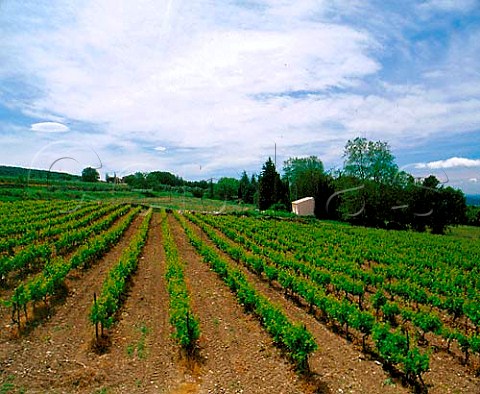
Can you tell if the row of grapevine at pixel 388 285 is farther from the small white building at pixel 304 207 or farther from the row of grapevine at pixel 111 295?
the small white building at pixel 304 207

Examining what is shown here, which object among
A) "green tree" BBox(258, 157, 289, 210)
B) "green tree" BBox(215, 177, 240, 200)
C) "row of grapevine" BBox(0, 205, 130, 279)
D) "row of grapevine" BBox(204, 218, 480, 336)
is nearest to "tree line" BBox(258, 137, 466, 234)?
"green tree" BBox(258, 157, 289, 210)

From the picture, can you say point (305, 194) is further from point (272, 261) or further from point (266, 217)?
point (272, 261)

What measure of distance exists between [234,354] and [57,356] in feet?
12.7

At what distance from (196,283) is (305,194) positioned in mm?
54897

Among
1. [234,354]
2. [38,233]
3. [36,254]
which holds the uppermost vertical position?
[38,233]

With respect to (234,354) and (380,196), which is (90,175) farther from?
(234,354)

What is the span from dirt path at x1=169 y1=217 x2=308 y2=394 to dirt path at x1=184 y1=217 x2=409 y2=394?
41 cm

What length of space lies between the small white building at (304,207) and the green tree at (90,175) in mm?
42345

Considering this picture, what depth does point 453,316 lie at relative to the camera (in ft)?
40.0

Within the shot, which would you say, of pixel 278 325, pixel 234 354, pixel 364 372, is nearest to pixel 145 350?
pixel 234 354

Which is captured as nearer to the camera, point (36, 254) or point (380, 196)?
point (36, 254)

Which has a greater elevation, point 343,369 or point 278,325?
point 278,325

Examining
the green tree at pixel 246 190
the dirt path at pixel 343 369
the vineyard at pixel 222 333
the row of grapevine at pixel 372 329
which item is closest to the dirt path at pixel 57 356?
the vineyard at pixel 222 333

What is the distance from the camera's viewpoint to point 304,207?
57.5 meters
